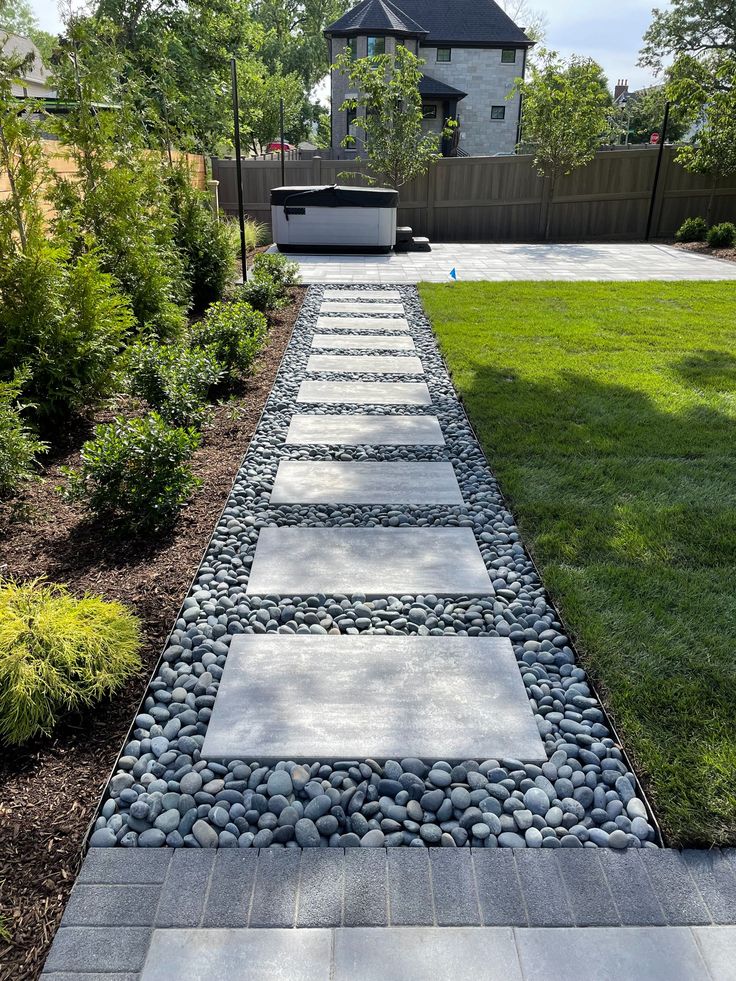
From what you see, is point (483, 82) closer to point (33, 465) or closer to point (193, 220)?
point (193, 220)

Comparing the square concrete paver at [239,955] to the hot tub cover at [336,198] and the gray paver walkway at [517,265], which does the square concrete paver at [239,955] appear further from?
the hot tub cover at [336,198]

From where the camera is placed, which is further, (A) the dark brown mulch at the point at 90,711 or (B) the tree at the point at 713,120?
(B) the tree at the point at 713,120

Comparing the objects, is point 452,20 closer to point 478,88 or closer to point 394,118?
point 478,88

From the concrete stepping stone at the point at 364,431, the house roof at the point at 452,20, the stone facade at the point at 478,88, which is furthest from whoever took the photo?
the stone facade at the point at 478,88

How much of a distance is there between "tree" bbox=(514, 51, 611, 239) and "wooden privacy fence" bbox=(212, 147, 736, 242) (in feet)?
2.13

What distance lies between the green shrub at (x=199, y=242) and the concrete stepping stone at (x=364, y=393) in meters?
3.03

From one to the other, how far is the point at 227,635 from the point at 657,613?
164cm

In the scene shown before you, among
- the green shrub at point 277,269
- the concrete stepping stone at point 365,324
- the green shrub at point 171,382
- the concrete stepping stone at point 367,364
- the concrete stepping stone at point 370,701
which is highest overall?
the green shrub at point 277,269

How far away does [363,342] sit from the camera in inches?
268

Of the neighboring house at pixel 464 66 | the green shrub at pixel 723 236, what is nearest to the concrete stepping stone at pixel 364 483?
the green shrub at pixel 723 236

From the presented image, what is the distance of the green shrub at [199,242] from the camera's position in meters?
7.80

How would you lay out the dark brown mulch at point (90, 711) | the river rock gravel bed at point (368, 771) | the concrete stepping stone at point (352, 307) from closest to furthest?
the dark brown mulch at point (90, 711) → the river rock gravel bed at point (368, 771) → the concrete stepping stone at point (352, 307)

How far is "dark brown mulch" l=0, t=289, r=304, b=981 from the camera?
5.34 ft

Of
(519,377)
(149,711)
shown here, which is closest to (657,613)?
(149,711)
